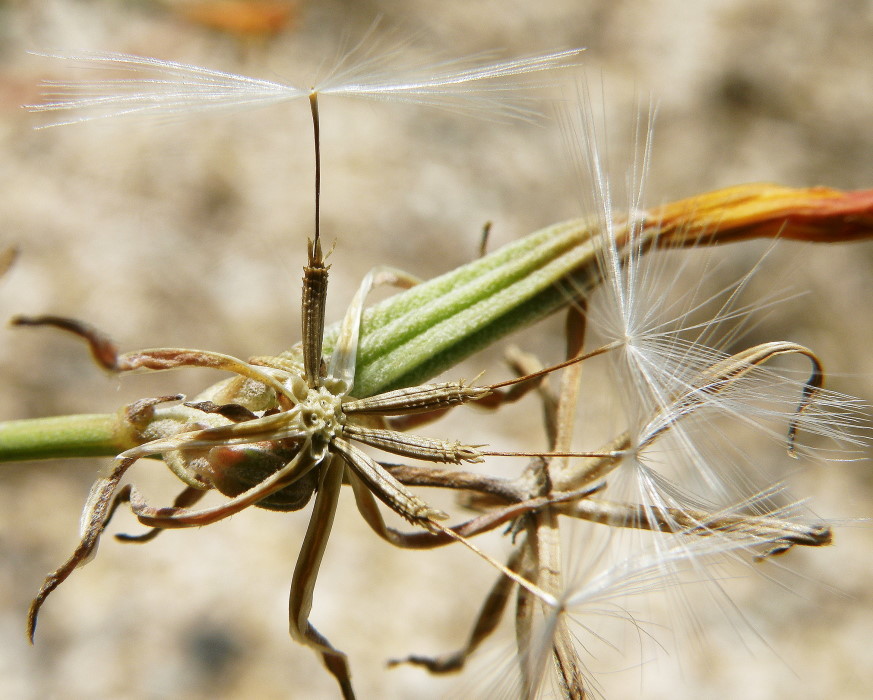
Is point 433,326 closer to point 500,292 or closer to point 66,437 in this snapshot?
point 500,292

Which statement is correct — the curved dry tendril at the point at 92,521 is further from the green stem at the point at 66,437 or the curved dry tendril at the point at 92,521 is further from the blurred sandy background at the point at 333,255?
the blurred sandy background at the point at 333,255

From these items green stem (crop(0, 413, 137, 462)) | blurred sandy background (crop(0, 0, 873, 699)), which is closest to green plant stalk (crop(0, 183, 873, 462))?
green stem (crop(0, 413, 137, 462))

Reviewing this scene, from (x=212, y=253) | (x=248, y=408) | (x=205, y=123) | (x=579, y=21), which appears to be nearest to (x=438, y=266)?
(x=212, y=253)

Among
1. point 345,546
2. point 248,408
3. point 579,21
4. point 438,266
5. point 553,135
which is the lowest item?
point 345,546

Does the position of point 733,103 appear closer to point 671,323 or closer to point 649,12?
point 649,12

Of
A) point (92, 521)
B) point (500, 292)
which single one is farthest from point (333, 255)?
point (92, 521)

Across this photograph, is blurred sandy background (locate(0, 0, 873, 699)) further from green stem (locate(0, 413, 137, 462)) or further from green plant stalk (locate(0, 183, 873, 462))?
green stem (locate(0, 413, 137, 462))

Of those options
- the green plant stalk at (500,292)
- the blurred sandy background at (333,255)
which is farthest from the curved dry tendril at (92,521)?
the blurred sandy background at (333,255)

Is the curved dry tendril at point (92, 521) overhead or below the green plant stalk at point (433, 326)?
below
